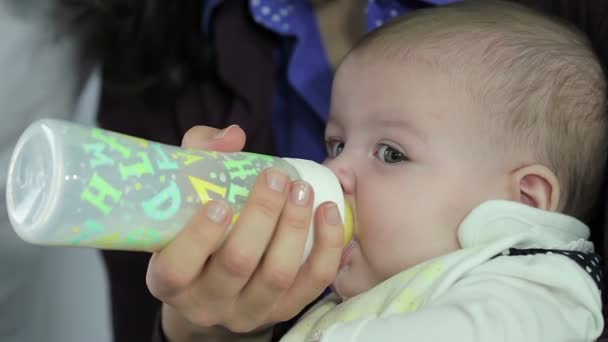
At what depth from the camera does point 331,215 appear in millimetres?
835

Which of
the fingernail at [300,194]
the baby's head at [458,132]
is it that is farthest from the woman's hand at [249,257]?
the baby's head at [458,132]

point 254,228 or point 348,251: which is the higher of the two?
point 254,228

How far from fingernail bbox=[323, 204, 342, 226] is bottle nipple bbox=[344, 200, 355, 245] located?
0.19 feet

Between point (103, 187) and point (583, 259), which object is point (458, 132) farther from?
point (103, 187)

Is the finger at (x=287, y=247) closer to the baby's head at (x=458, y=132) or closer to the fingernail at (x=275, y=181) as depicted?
the fingernail at (x=275, y=181)

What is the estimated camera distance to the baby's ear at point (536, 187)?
37.3 inches

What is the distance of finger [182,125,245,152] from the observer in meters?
0.90

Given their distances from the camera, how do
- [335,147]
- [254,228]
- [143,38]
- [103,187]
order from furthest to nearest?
[143,38], [335,147], [254,228], [103,187]

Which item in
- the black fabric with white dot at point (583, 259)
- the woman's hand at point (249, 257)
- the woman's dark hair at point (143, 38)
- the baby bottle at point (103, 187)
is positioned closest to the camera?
the baby bottle at point (103, 187)

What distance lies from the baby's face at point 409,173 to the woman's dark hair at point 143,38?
2.08 ft

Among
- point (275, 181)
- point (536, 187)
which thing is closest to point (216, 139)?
point (275, 181)

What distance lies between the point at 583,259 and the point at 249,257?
43cm

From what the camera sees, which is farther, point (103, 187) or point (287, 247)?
point (287, 247)

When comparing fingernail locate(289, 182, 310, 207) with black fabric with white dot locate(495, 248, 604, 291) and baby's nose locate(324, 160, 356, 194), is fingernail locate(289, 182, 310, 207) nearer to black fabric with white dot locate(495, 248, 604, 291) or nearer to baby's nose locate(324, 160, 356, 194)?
baby's nose locate(324, 160, 356, 194)
